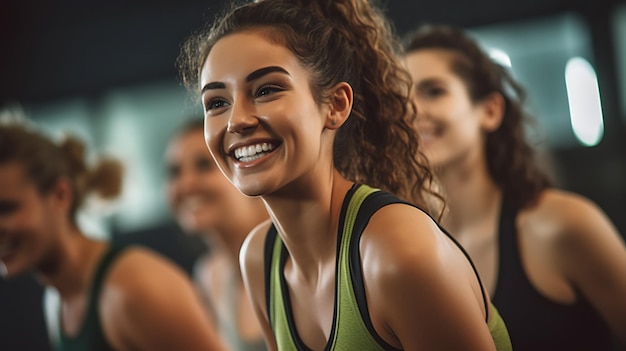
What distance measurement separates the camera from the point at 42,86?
526 centimetres

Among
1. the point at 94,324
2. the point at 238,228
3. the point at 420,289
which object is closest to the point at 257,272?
the point at 420,289

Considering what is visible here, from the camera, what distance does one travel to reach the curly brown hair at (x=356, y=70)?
1.33 m

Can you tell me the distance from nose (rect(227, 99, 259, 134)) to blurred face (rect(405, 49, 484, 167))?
85 cm

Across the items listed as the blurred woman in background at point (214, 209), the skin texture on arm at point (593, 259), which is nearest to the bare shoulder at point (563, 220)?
the skin texture on arm at point (593, 259)

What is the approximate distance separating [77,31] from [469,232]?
383cm

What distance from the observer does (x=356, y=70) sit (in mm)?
1414

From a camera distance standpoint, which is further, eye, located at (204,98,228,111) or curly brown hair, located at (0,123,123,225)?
curly brown hair, located at (0,123,123,225)

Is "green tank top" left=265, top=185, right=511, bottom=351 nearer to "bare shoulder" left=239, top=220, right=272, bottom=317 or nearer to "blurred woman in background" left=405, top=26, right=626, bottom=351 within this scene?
"bare shoulder" left=239, top=220, right=272, bottom=317

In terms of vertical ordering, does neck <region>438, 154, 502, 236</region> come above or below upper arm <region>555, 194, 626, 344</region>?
above

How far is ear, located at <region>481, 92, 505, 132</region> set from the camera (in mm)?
2141

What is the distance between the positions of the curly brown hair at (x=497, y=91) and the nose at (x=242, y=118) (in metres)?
0.98

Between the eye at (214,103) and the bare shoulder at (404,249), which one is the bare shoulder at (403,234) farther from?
the eye at (214,103)

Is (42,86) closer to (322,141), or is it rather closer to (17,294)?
(17,294)

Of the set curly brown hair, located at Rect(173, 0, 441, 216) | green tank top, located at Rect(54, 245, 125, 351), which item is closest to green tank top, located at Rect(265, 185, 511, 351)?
curly brown hair, located at Rect(173, 0, 441, 216)
